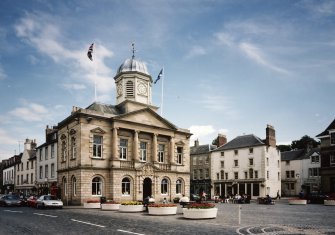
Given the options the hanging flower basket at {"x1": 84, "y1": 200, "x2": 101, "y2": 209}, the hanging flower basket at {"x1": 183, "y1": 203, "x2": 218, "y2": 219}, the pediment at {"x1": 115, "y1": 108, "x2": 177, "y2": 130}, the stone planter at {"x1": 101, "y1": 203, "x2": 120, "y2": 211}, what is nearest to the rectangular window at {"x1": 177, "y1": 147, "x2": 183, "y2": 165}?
the pediment at {"x1": 115, "y1": 108, "x2": 177, "y2": 130}

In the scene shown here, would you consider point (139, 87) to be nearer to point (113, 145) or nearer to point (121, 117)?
point (121, 117)

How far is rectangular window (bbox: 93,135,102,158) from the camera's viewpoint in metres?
42.0

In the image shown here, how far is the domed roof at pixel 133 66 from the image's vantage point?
161 feet

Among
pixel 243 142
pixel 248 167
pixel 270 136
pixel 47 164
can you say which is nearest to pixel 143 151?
pixel 47 164

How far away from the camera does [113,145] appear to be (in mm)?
42688

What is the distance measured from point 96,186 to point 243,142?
3611 cm

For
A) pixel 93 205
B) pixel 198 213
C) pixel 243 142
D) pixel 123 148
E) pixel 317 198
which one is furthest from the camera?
pixel 243 142

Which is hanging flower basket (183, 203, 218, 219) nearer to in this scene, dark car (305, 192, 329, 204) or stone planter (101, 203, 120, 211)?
stone planter (101, 203, 120, 211)

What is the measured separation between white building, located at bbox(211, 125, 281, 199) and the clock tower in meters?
26.0

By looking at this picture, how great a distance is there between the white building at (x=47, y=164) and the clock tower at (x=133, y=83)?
1279 centimetres

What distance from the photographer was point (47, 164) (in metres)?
54.4

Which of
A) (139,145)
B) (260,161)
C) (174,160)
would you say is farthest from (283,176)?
(139,145)

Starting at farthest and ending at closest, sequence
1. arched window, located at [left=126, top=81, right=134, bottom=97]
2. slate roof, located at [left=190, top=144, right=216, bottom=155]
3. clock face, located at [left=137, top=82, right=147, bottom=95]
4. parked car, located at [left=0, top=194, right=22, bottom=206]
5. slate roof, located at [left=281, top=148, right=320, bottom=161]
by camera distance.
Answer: slate roof, located at [left=190, top=144, right=216, bottom=155]
slate roof, located at [left=281, top=148, right=320, bottom=161]
clock face, located at [left=137, top=82, right=147, bottom=95]
arched window, located at [left=126, top=81, right=134, bottom=97]
parked car, located at [left=0, top=194, right=22, bottom=206]

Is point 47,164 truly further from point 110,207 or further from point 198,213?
point 198,213
